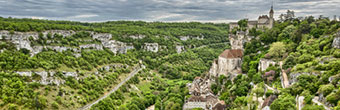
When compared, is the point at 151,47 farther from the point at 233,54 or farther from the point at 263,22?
the point at 233,54

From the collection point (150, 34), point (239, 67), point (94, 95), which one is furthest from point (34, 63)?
point (150, 34)

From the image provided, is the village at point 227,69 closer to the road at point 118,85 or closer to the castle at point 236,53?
the castle at point 236,53

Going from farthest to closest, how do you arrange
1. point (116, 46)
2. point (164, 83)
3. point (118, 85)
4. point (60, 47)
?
point (116, 46) → point (164, 83) → point (60, 47) → point (118, 85)

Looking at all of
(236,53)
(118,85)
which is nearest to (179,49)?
(118,85)

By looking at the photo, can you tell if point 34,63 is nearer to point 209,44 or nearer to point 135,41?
point 135,41

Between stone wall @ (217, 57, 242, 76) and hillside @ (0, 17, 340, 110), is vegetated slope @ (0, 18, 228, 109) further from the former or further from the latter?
stone wall @ (217, 57, 242, 76)

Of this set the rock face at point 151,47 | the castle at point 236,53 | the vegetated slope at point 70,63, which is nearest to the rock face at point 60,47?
the vegetated slope at point 70,63

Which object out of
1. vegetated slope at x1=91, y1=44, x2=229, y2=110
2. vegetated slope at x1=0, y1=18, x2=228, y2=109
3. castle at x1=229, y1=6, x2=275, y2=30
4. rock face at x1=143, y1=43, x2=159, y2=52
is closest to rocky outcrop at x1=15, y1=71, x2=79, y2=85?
vegetated slope at x1=0, y1=18, x2=228, y2=109
